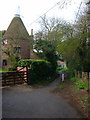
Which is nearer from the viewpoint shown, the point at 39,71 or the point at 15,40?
the point at 15,40

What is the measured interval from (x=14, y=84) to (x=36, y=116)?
237cm

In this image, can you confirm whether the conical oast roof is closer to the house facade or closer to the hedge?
the house facade

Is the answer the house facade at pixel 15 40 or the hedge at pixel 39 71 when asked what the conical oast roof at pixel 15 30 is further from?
the hedge at pixel 39 71

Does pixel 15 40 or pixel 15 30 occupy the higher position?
pixel 15 30

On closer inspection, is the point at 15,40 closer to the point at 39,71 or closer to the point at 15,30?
the point at 15,30

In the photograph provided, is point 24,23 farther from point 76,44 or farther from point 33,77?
point 33,77

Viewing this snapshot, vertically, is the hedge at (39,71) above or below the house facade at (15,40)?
below

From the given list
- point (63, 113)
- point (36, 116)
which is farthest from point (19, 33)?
point (63, 113)

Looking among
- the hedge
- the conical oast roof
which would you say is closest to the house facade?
the conical oast roof

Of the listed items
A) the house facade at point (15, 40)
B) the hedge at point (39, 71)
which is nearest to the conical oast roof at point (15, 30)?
the house facade at point (15, 40)

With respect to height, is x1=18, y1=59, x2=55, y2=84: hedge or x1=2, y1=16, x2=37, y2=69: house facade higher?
x1=2, y1=16, x2=37, y2=69: house facade

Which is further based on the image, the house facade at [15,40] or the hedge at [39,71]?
the hedge at [39,71]

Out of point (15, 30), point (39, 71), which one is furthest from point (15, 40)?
point (39, 71)

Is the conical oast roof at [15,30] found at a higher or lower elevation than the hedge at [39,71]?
higher
